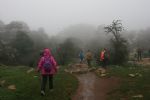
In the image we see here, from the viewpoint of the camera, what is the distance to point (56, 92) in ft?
66.3

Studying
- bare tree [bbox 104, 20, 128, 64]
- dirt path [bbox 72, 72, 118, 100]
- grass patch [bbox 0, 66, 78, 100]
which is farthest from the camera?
bare tree [bbox 104, 20, 128, 64]

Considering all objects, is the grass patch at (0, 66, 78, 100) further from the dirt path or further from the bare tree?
the bare tree

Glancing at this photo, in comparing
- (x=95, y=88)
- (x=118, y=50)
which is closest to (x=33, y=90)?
(x=95, y=88)

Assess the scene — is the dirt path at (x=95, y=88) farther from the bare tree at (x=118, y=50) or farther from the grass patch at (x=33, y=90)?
the bare tree at (x=118, y=50)

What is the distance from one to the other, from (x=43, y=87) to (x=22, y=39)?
208 ft

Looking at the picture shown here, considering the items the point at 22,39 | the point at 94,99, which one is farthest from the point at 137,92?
the point at 22,39

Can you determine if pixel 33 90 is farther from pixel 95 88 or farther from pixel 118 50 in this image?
pixel 118 50

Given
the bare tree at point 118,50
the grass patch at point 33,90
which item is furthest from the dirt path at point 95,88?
the bare tree at point 118,50

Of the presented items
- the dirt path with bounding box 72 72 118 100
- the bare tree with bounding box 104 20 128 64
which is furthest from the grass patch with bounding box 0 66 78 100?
the bare tree with bounding box 104 20 128 64

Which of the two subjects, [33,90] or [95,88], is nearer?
[33,90]

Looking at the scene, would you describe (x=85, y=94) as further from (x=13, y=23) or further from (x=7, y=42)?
(x=13, y=23)

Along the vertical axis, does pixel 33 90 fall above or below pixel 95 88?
above

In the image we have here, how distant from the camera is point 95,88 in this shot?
23312 mm

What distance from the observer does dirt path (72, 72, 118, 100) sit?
19984 millimetres
